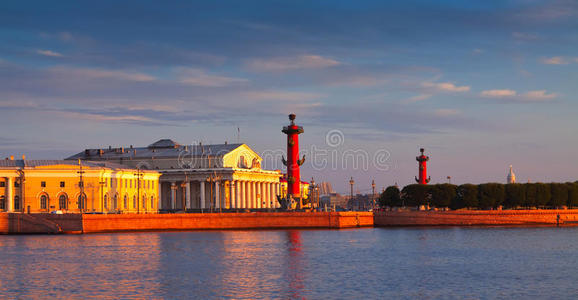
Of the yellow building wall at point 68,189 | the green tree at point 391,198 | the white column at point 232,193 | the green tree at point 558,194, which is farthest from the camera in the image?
the white column at point 232,193

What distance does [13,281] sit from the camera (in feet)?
139

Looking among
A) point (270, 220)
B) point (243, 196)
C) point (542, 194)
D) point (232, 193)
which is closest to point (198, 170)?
point (232, 193)

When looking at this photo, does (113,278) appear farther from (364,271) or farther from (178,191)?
(178,191)

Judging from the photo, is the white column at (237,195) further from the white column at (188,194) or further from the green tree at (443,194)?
the green tree at (443,194)

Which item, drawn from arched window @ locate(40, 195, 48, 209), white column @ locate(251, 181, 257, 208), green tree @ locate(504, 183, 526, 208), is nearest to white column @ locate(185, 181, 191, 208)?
white column @ locate(251, 181, 257, 208)

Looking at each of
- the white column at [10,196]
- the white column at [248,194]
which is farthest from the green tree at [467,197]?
the white column at [10,196]

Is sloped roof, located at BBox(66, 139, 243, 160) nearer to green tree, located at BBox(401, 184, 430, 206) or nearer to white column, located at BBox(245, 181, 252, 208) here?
white column, located at BBox(245, 181, 252, 208)

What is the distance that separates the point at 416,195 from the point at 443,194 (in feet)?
9.78

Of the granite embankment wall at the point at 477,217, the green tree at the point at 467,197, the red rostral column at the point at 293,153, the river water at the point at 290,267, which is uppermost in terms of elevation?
the red rostral column at the point at 293,153

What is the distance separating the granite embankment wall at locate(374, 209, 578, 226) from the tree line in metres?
2.23

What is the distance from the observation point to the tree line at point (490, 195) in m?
98.8

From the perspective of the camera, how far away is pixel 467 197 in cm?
9844

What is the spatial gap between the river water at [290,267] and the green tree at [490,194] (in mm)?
24298

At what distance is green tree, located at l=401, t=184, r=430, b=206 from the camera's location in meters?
99.5
